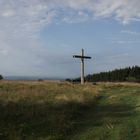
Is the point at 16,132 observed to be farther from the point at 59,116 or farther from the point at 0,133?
the point at 59,116

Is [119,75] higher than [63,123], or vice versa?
[119,75]

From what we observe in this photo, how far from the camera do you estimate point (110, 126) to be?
49.2 feet

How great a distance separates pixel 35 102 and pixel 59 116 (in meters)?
5.01

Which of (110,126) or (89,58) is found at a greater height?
(89,58)

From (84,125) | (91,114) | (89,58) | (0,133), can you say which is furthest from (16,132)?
(89,58)

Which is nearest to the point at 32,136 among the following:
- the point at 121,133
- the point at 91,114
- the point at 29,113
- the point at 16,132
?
the point at 16,132

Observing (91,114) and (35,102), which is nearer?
(91,114)

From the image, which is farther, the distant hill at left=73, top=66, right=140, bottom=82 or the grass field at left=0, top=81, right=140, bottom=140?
the distant hill at left=73, top=66, right=140, bottom=82

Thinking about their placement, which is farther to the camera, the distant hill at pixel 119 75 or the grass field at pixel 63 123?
the distant hill at pixel 119 75

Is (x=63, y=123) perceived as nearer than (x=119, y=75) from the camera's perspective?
Yes

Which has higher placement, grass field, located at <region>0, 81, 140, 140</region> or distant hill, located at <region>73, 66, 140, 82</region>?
distant hill, located at <region>73, 66, 140, 82</region>

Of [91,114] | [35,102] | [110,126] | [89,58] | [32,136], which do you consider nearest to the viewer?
[32,136]

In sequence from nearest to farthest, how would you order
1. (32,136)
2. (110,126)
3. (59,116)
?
(32,136) < (110,126) < (59,116)

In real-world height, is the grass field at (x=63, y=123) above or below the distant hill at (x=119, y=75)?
below
